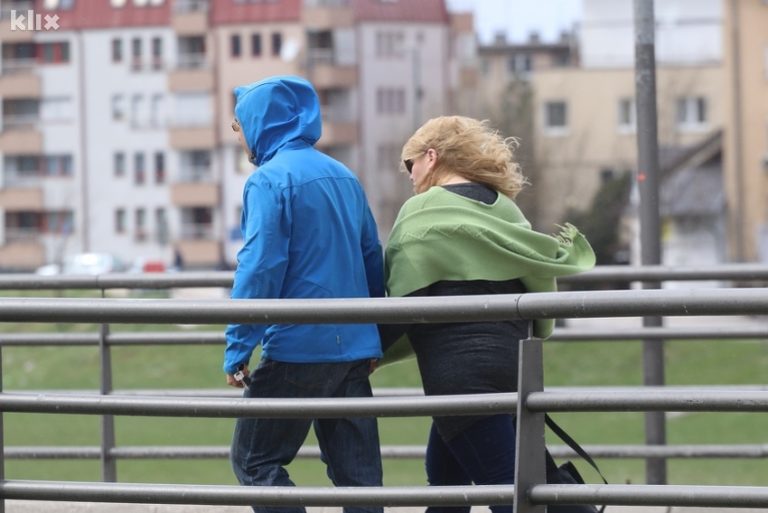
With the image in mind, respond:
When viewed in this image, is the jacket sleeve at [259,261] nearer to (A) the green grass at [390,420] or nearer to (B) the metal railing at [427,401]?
(B) the metal railing at [427,401]

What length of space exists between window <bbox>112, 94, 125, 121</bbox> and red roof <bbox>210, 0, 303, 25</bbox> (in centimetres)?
609

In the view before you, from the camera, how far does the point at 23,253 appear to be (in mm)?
82938

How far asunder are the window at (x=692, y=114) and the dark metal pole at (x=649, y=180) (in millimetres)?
67892

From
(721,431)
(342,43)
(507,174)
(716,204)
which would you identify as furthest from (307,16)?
(507,174)

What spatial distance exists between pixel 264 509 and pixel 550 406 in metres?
1.26

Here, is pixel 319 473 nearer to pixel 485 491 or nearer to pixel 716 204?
pixel 485 491

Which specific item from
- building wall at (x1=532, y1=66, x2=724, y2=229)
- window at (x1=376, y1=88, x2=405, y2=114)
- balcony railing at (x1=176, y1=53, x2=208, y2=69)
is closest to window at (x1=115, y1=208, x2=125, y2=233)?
balcony railing at (x1=176, y1=53, x2=208, y2=69)

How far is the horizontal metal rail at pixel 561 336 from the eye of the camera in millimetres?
7789

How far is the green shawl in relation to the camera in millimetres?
5191

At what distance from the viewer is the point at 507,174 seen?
17.7 ft

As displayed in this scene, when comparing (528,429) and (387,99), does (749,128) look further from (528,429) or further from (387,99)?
(528,429)

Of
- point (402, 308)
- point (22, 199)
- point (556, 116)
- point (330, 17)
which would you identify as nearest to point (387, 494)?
point (402, 308)

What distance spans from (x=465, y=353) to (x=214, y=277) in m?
2.85

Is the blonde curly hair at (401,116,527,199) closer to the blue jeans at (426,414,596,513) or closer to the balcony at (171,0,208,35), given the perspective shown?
the blue jeans at (426,414,596,513)
